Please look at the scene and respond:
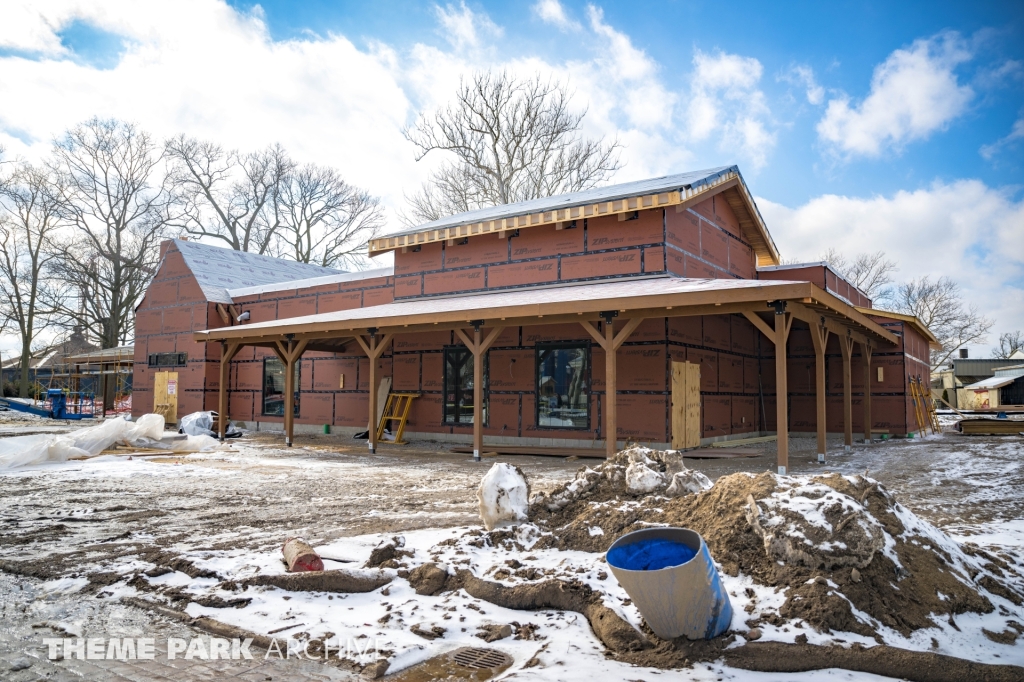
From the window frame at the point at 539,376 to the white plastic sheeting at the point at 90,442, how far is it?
7.51 m

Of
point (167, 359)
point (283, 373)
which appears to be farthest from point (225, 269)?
point (283, 373)

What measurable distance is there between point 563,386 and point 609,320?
3.43 m

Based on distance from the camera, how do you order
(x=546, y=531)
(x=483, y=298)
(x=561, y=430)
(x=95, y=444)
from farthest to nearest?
(x=483, y=298) → (x=561, y=430) → (x=95, y=444) → (x=546, y=531)

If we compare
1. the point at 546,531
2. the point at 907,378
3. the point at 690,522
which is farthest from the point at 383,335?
the point at 907,378

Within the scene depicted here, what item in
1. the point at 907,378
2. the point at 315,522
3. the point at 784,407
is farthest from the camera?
the point at 907,378

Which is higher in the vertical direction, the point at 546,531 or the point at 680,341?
the point at 680,341

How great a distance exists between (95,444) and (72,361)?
22.0 metres

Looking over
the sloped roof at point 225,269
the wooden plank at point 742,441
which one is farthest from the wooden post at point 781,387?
the sloped roof at point 225,269

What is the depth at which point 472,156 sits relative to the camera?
31172 millimetres

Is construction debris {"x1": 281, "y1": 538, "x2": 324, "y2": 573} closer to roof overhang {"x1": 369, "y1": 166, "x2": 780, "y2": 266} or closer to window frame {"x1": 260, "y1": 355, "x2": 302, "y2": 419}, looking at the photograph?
roof overhang {"x1": 369, "y1": 166, "x2": 780, "y2": 266}

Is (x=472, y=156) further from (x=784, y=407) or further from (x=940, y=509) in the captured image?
(x=940, y=509)

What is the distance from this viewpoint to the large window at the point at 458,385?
15.5 metres

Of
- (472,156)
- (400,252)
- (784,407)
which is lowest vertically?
(784,407)

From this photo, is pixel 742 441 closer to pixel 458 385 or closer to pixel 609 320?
pixel 609 320
